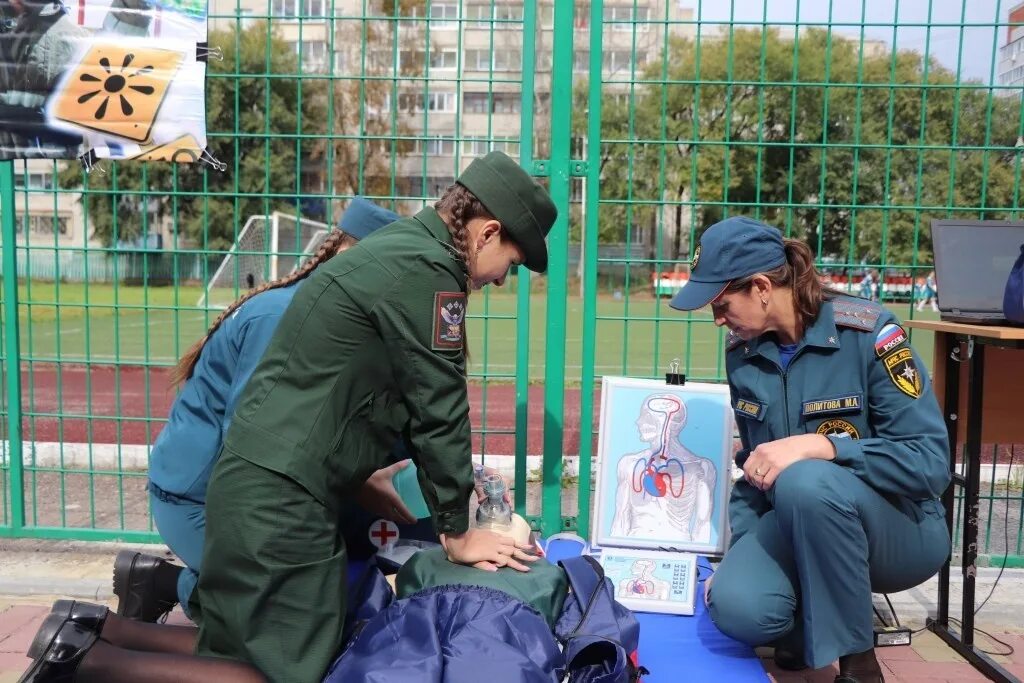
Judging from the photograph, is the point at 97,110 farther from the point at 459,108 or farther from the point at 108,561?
the point at 108,561

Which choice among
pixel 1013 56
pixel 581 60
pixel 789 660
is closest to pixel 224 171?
pixel 581 60

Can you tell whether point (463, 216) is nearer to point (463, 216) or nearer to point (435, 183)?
point (463, 216)

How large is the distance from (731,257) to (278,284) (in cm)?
149

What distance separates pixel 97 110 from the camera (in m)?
4.12

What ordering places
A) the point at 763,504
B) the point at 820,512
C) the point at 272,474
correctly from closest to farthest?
the point at 272,474, the point at 820,512, the point at 763,504

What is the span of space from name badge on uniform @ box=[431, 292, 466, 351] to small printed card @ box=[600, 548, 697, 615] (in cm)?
139

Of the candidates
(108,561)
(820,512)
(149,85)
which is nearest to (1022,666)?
(820,512)

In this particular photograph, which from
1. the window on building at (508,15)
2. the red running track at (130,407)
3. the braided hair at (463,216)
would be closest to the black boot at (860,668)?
the braided hair at (463,216)

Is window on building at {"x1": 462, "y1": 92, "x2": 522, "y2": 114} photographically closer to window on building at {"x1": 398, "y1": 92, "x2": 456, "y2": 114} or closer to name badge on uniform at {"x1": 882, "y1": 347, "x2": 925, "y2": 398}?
window on building at {"x1": 398, "y1": 92, "x2": 456, "y2": 114}

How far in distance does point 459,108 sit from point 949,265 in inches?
84.8

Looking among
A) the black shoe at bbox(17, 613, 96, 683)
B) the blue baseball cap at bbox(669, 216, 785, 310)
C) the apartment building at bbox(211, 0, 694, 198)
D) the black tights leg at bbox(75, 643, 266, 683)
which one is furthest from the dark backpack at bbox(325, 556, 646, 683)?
the apartment building at bbox(211, 0, 694, 198)

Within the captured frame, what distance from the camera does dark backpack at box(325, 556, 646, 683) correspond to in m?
2.03

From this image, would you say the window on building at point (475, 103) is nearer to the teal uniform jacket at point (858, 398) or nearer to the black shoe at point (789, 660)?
the teal uniform jacket at point (858, 398)

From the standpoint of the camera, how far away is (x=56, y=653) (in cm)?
213
